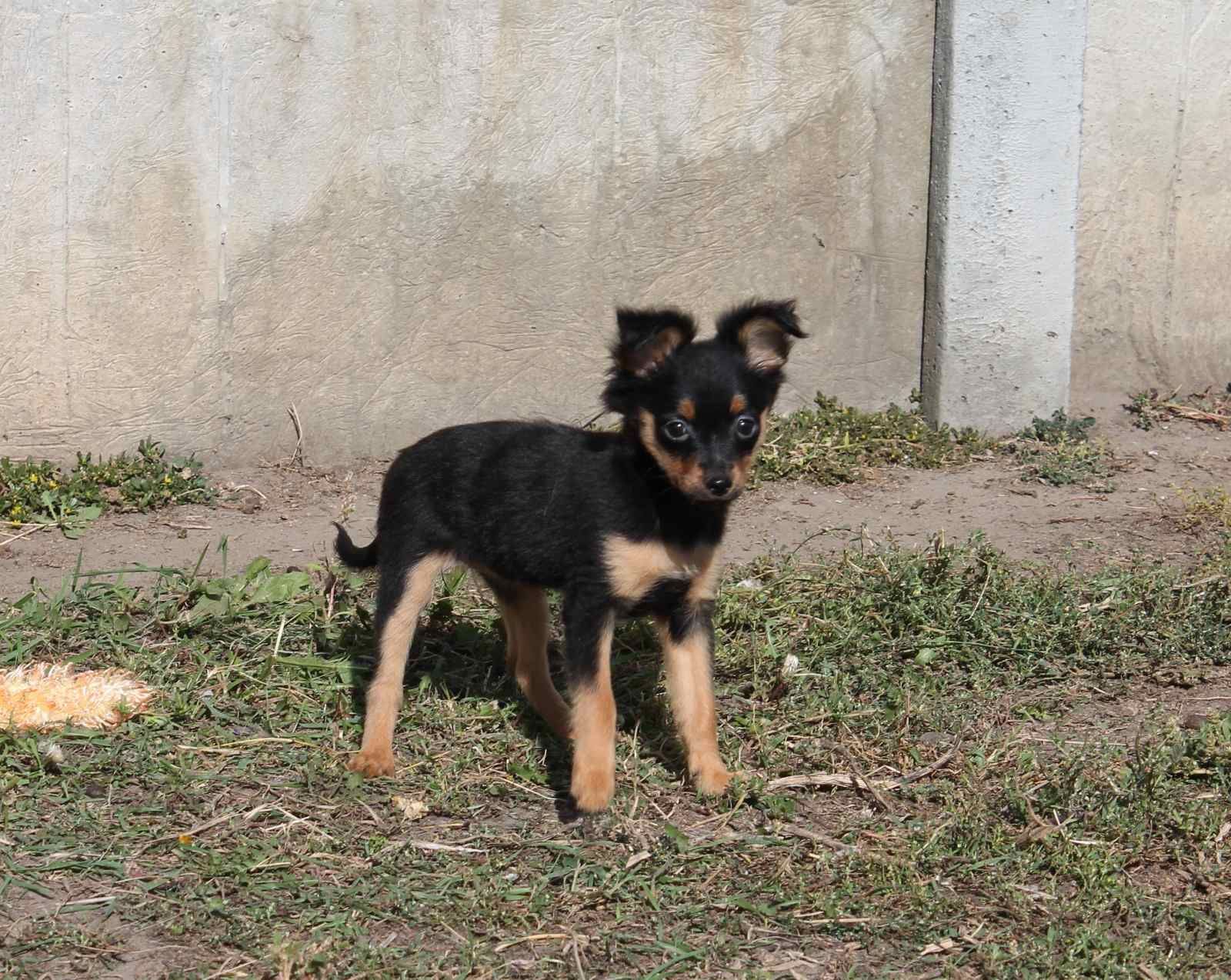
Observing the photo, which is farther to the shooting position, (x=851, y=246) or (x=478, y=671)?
(x=851, y=246)

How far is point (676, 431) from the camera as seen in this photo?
15.0ft

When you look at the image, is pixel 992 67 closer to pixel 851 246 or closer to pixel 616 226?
pixel 851 246

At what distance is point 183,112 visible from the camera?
7234 millimetres

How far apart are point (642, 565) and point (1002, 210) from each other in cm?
457

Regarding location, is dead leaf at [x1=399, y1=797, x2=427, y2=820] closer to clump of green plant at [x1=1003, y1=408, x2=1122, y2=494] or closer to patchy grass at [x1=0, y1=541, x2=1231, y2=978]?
patchy grass at [x1=0, y1=541, x2=1231, y2=978]

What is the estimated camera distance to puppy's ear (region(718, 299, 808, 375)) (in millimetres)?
4715

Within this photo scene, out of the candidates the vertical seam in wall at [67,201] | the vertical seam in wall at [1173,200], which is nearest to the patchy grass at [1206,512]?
the vertical seam in wall at [1173,200]

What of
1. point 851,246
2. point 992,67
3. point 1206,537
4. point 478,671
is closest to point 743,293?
point 851,246

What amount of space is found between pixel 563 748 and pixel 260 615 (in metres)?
1.52

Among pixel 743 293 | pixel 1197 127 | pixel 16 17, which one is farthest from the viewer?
pixel 1197 127

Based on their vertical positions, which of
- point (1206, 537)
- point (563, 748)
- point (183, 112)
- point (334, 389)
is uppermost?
point (183, 112)

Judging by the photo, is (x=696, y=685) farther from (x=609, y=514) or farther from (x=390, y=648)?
(x=390, y=648)

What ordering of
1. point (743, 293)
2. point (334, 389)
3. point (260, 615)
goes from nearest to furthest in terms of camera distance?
point (260, 615) → point (334, 389) → point (743, 293)

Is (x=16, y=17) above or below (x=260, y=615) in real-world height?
above
